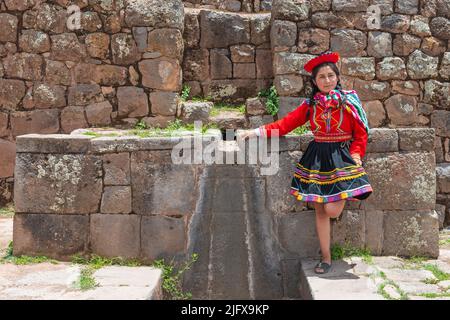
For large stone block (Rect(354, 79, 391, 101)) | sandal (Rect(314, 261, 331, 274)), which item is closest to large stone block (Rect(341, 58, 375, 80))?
large stone block (Rect(354, 79, 391, 101))

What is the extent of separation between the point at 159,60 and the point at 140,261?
3273 mm

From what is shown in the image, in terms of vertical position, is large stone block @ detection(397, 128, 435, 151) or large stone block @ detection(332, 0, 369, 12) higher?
large stone block @ detection(332, 0, 369, 12)

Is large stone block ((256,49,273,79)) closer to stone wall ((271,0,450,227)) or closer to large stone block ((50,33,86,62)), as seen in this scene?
stone wall ((271,0,450,227))

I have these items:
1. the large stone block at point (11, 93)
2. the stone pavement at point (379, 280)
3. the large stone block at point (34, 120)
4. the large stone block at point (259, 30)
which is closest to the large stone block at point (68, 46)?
the large stone block at point (11, 93)

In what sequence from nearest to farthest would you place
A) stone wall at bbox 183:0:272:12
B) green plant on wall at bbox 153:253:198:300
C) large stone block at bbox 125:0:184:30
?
1. green plant on wall at bbox 153:253:198:300
2. large stone block at bbox 125:0:184:30
3. stone wall at bbox 183:0:272:12

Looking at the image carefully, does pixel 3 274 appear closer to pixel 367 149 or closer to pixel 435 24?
pixel 367 149

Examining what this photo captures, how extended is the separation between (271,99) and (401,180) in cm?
280

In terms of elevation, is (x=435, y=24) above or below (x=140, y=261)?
above

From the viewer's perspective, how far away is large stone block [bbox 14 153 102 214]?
3709 mm

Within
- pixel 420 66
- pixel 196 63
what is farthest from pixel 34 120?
pixel 420 66

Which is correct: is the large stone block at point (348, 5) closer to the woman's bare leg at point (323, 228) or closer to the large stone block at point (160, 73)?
the large stone block at point (160, 73)

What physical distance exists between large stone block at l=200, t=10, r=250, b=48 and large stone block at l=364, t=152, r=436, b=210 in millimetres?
3434
